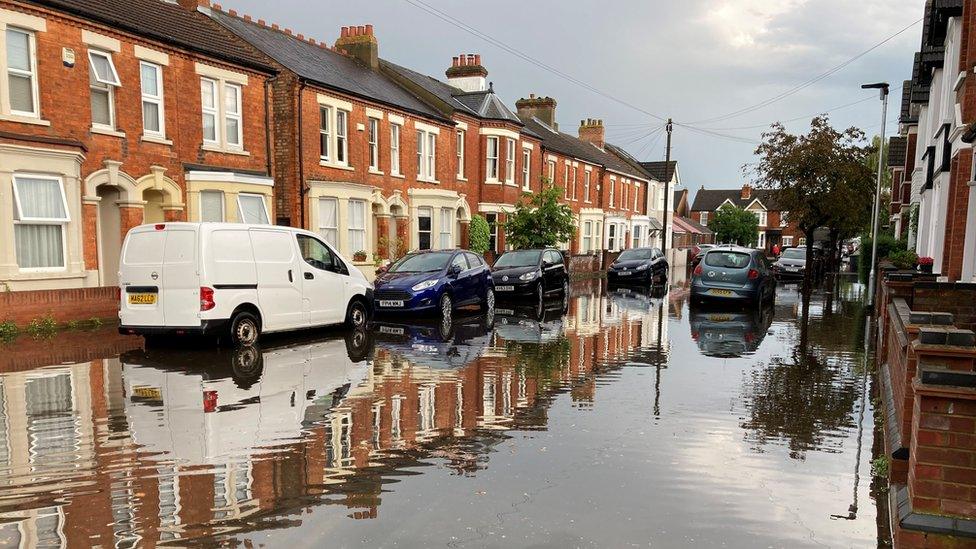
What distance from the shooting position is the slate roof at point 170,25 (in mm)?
15188

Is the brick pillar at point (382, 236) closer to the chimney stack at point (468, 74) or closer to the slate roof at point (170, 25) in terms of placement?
the slate roof at point (170, 25)

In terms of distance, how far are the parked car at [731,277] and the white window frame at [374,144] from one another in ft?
39.9

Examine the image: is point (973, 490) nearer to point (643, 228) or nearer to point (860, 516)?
point (860, 516)

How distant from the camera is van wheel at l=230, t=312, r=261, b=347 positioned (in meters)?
10.6

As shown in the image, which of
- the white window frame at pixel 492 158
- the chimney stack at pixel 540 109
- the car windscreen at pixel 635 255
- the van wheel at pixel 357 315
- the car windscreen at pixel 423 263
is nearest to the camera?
the van wheel at pixel 357 315

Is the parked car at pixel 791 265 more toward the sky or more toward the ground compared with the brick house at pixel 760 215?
more toward the ground

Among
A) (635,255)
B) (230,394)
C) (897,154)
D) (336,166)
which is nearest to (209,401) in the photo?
(230,394)

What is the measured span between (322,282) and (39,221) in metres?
6.27

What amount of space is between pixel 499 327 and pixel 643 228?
4349 centimetres

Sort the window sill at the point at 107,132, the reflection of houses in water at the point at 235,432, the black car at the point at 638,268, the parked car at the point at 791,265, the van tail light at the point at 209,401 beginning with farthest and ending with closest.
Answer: the parked car at the point at 791,265, the black car at the point at 638,268, the window sill at the point at 107,132, the van tail light at the point at 209,401, the reflection of houses in water at the point at 235,432

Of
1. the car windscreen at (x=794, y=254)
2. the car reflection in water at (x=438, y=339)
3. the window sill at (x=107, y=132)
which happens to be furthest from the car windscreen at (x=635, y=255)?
the window sill at (x=107, y=132)

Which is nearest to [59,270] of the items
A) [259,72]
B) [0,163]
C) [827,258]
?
[0,163]

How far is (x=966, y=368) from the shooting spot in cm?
386

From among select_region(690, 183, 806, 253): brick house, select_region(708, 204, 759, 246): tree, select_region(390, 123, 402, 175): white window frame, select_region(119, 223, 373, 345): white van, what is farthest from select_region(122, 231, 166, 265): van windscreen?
select_region(690, 183, 806, 253): brick house
